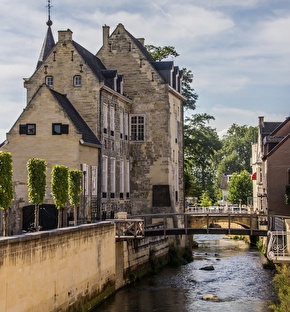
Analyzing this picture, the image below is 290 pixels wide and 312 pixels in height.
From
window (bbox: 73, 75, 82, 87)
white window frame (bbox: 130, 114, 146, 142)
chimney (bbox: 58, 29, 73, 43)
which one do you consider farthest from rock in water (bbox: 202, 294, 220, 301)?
chimney (bbox: 58, 29, 73, 43)

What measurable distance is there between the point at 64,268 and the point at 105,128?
16.8 m

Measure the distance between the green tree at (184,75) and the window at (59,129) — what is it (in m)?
20.2

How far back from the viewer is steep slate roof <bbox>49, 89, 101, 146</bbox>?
119 ft

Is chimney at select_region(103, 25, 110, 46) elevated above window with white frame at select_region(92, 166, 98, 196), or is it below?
above

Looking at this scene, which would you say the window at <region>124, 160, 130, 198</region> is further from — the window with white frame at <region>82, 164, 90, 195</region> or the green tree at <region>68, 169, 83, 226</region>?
the green tree at <region>68, 169, 83, 226</region>

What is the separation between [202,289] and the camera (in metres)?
33.3

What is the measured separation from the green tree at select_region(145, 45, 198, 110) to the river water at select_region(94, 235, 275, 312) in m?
14.3

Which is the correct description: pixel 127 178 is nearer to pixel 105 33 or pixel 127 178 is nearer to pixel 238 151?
pixel 105 33

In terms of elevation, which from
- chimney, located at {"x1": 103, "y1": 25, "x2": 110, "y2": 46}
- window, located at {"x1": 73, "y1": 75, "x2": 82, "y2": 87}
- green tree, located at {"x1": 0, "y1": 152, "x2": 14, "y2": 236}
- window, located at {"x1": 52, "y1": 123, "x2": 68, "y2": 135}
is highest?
chimney, located at {"x1": 103, "y1": 25, "x2": 110, "y2": 46}

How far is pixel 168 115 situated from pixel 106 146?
6.58m

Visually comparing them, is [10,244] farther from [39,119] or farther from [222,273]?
[222,273]

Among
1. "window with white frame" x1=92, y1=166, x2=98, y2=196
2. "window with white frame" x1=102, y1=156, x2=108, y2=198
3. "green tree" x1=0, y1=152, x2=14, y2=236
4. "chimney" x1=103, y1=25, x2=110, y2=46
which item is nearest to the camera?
"green tree" x1=0, y1=152, x2=14, y2=236

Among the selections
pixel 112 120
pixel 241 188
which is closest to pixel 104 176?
pixel 112 120

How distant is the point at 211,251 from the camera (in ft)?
183
